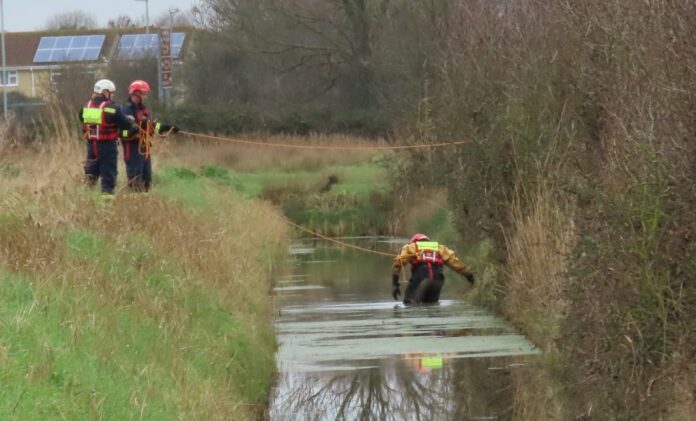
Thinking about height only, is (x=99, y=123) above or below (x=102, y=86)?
below

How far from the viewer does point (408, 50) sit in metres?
36.9

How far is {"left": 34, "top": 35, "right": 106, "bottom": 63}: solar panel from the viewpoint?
81938mm

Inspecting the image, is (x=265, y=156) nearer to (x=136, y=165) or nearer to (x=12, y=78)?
(x=136, y=165)

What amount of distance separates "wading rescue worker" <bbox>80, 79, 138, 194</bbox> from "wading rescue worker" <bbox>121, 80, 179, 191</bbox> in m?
0.18

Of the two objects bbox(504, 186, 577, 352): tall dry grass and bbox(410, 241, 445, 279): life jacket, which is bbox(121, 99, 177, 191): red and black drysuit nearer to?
bbox(410, 241, 445, 279): life jacket

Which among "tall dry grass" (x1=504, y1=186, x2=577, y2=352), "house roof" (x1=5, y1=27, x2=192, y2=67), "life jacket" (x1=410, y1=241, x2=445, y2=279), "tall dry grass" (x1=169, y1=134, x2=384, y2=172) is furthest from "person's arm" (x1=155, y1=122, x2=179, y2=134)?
"house roof" (x1=5, y1=27, x2=192, y2=67)

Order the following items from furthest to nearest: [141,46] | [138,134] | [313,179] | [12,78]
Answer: [12,78] → [141,46] → [313,179] → [138,134]

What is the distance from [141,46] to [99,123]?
183 feet

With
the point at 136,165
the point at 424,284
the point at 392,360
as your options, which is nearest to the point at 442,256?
the point at 424,284

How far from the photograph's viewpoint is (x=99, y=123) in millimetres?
17938

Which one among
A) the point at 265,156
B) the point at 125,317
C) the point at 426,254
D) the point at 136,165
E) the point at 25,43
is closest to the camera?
the point at 125,317

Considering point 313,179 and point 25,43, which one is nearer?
point 313,179

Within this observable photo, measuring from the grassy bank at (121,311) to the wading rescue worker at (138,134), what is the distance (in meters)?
0.95

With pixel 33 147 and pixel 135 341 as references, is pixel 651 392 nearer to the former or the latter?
pixel 135 341
